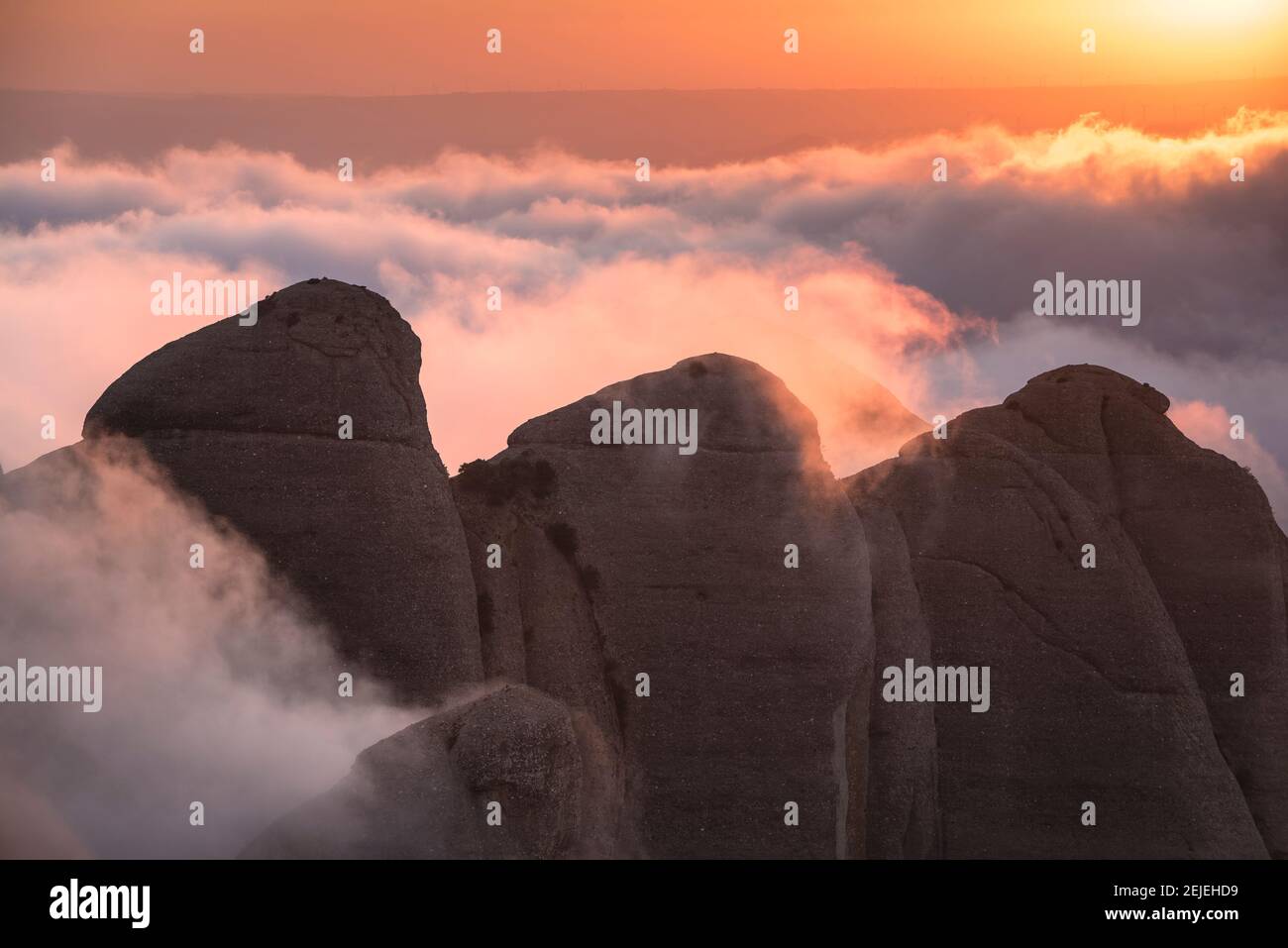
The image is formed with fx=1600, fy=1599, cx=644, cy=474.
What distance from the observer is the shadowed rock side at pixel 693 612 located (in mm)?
35656

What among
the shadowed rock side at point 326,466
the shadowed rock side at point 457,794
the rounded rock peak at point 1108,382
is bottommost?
the shadowed rock side at point 457,794

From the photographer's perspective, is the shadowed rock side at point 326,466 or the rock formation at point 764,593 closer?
the shadowed rock side at point 326,466

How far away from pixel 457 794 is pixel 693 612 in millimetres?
11235

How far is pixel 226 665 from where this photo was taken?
31531 mm

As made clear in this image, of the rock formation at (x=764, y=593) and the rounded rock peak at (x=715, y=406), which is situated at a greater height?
the rounded rock peak at (x=715, y=406)

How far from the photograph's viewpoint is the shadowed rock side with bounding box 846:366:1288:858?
128 ft

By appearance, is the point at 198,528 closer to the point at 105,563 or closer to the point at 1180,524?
the point at 105,563

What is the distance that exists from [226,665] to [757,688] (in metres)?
12.0

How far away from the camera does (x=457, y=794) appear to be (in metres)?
26.9

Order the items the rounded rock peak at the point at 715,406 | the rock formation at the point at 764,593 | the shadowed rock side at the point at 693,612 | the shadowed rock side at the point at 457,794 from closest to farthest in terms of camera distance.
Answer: the shadowed rock side at the point at 457,794
the rock formation at the point at 764,593
the shadowed rock side at the point at 693,612
the rounded rock peak at the point at 715,406

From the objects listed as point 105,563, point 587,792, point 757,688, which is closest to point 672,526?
point 757,688

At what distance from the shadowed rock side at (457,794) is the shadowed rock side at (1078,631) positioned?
1303 cm

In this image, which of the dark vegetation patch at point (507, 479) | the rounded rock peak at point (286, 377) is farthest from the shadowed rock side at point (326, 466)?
the dark vegetation patch at point (507, 479)

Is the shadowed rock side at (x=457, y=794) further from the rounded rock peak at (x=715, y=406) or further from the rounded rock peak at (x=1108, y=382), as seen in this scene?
the rounded rock peak at (x=1108, y=382)
